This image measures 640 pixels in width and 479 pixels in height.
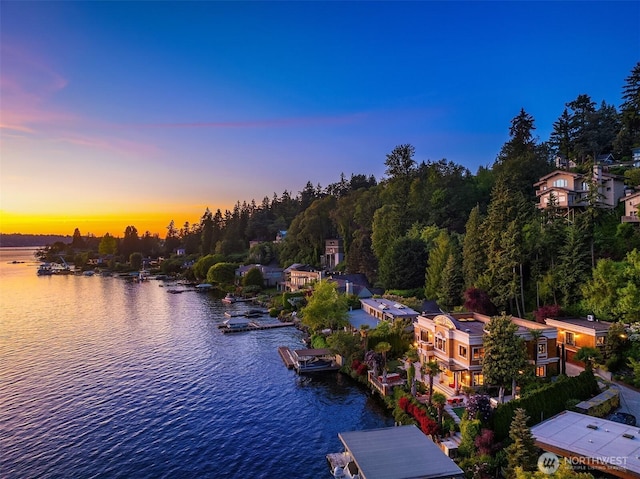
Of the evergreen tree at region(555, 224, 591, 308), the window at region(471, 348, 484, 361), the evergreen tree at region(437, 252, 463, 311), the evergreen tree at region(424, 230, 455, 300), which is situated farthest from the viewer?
the evergreen tree at region(424, 230, 455, 300)

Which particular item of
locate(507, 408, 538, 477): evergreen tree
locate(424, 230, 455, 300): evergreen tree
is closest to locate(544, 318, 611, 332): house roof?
locate(507, 408, 538, 477): evergreen tree

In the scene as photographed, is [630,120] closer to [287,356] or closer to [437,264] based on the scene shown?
[437,264]

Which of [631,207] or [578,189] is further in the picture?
[578,189]

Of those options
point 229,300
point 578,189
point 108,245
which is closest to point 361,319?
point 578,189

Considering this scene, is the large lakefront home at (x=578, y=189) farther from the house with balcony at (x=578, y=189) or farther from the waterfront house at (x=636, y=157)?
the waterfront house at (x=636, y=157)

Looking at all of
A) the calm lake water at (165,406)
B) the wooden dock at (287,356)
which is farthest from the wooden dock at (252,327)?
the wooden dock at (287,356)

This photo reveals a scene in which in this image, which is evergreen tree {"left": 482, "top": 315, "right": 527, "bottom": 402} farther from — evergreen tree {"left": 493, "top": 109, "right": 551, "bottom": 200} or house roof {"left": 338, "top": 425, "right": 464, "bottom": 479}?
evergreen tree {"left": 493, "top": 109, "right": 551, "bottom": 200}

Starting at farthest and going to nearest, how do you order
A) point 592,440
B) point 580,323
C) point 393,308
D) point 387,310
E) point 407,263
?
1. point 407,263
2. point 393,308
3. point 387,310
4. point 580,323
5. point 592,440
